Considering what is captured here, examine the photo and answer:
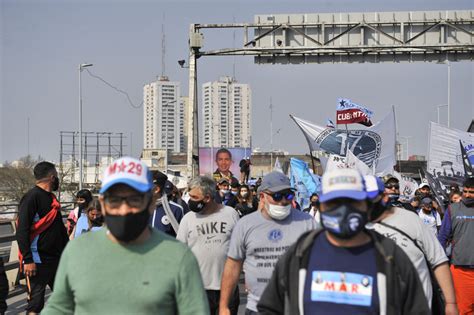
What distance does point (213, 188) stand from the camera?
7.35m

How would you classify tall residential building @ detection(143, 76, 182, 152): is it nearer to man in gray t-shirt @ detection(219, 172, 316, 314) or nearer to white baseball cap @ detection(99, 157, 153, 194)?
man in gray t-shirt @ detection(219, 172, 316, 314)

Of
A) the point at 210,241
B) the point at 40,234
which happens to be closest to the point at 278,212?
the point at 210,241

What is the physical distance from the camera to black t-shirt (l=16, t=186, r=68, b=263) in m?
7.93

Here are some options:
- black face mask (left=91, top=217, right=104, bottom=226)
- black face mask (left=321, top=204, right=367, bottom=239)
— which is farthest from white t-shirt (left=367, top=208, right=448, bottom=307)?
black face mask (left=91, top=217, right=104, bottom=226)

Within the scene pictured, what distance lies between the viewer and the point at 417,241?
18.4 ft

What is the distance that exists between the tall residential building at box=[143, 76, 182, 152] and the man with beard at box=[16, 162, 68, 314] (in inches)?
5175

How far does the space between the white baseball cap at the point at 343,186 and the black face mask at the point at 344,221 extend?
0.06m

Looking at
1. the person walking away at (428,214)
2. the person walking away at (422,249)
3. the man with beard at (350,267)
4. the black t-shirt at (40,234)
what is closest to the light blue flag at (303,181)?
the person walking away at (428,214)

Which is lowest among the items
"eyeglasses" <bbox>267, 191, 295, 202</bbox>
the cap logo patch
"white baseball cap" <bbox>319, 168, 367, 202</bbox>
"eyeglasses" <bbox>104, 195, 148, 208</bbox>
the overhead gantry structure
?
"eyeglasses" <bbox>267, 191, 295, 202</bbox>

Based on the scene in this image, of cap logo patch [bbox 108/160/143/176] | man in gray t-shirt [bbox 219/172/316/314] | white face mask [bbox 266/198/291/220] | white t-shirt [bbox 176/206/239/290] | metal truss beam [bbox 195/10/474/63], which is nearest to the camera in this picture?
cap logo patch [bbox 108/160/143/176]

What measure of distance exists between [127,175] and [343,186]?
0.94 metres

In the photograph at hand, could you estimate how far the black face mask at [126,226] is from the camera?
10.8 feet

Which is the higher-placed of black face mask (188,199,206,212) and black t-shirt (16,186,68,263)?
black face mask (188,199,206,212)

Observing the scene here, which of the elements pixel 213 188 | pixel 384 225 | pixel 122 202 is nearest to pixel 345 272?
pixel 122 202
